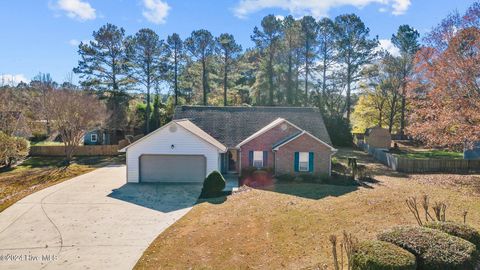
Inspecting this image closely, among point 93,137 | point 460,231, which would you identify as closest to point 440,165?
point 460,231

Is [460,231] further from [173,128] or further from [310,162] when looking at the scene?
[173,128]

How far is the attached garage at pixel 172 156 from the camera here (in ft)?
76.8

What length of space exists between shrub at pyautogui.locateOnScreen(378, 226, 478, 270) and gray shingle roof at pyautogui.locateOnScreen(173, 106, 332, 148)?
1952 cm

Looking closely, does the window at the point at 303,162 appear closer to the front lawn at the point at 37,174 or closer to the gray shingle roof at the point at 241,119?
the gray shingle roof at the point at 241,119

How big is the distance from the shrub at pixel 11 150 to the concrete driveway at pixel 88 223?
36.5ft

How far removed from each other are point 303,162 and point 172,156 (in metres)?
9.83

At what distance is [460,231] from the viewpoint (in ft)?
28.5

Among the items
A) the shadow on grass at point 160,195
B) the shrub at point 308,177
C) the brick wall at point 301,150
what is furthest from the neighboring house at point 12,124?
the shrub at point 308,177

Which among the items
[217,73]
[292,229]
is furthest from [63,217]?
[217,73]

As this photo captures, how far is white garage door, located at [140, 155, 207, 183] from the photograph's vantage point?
78.5 ft

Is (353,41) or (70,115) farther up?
(353,41)

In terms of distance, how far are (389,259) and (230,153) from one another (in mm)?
20464

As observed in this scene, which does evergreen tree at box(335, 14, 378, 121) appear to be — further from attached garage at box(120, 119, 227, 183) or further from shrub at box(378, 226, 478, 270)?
shrub at box(378, 226, 478, 270)

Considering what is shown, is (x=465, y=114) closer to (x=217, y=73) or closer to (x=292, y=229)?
(x=292, y=229)
